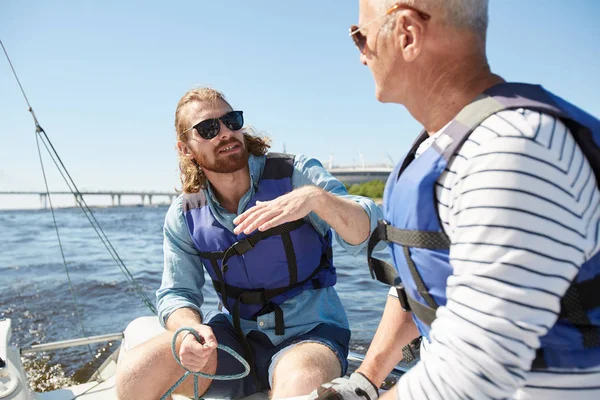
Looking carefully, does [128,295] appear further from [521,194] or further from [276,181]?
[521,194]

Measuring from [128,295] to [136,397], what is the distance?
6.87 m

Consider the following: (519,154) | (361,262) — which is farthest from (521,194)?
(361,262)

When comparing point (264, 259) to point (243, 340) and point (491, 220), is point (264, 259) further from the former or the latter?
point (491, 220)

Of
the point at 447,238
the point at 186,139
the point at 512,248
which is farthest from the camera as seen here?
the point at 186,139

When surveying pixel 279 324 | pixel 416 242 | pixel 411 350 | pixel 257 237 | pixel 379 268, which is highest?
pixel 416 242

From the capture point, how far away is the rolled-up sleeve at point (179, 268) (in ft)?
8.80

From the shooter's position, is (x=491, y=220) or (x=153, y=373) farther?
(x=153, y=373)

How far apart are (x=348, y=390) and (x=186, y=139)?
178 cm

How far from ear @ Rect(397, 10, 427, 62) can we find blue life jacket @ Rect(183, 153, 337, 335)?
4.79ft

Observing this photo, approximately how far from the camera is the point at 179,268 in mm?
2736

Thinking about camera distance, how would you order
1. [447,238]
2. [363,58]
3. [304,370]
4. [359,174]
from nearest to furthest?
[447,238], [363,58], [304,370], [359,174]

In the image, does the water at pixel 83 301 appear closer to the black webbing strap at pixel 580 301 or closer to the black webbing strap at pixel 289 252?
the black webbing strap at pixel 289 252

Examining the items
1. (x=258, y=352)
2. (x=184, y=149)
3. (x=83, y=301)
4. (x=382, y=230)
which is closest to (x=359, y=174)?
(x=83, y=301)

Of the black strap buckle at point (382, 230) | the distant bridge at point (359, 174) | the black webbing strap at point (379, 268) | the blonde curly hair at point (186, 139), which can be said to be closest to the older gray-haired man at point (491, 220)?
the black strap buckle at point (382, 230)
